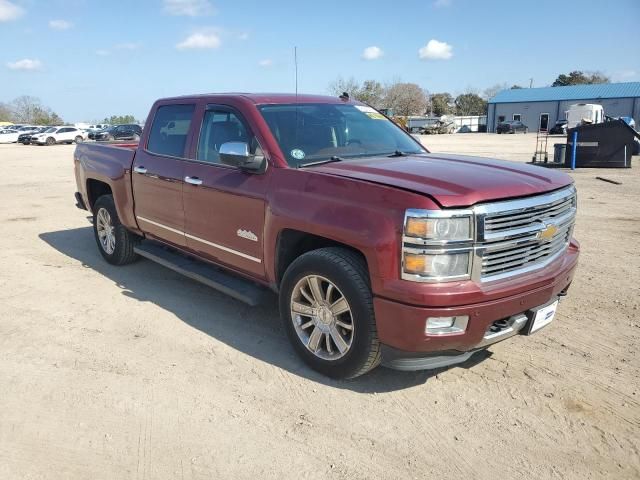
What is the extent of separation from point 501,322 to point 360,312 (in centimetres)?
88

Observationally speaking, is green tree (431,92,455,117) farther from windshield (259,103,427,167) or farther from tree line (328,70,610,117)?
windshield (259,103,427,167)

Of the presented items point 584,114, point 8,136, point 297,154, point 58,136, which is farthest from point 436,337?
point 8,136

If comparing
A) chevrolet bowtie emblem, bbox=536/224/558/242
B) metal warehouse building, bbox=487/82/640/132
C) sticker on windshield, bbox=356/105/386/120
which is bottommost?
chevrolet bowtie emblem, bbox=536/224/558/242

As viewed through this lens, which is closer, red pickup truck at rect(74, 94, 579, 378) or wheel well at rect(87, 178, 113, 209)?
red pickup truck at rect(74, 94, 579, 378)

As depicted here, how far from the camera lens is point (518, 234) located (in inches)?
126

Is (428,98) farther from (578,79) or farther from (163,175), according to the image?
(163,175)

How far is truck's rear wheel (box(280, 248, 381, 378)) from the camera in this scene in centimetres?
330

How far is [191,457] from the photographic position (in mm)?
2895

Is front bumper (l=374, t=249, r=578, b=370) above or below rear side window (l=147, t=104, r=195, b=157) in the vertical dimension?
below

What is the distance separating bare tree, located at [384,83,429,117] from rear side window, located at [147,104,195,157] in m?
85.0

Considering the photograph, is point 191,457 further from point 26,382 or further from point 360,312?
point 26,382

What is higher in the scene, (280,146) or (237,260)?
(280,146)

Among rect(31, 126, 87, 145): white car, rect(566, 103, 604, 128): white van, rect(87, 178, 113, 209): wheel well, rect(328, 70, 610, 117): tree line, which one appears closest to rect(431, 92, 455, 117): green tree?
rect(328, 70, 610, 117): tree line

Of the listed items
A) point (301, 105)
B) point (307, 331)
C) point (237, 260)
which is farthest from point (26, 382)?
point (301, 105)
